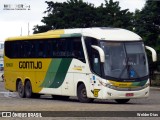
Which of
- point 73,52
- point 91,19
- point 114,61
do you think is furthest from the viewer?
point 91,19

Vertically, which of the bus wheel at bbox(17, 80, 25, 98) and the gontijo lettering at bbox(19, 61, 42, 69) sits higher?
the gontijo lettering at bbox(19, 61, 42, 69)

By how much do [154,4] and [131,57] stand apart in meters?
26.0

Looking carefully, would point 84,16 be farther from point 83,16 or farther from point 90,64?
point 90,64

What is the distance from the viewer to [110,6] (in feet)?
233

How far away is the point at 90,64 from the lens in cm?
2869

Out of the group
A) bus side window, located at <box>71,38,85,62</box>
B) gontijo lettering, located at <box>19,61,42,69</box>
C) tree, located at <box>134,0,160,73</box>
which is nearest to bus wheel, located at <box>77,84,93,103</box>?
bus side window, located at <box>71,38,85,62</box>

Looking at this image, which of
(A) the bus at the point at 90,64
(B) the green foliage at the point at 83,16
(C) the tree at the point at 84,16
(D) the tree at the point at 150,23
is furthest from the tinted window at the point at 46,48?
(C) the tree at the point at 84,16

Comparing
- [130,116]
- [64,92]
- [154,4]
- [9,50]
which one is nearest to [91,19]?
[154,4]

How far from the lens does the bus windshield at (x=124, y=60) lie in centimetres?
2802

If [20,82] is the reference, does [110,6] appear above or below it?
above

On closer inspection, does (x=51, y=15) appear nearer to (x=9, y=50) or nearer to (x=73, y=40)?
(x=9, y=50)

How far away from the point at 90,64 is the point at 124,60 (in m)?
1.61

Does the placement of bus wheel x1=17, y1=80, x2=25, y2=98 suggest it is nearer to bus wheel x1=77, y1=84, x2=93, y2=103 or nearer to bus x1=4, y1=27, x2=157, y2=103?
bus x1=4, y1=27, x2=157, y2=103

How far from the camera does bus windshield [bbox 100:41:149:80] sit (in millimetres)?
28016
